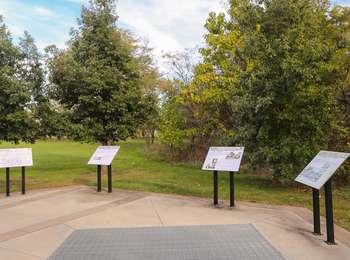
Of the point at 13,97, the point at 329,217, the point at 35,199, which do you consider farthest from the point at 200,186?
the point at 329,217

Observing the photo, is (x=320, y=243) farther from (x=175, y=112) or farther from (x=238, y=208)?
(x=175, y=112)

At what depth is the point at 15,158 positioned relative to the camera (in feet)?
34.1

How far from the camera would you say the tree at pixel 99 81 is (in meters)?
14.5

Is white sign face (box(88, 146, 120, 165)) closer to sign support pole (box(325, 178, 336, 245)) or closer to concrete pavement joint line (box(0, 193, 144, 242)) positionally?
concrete pavement joint line (box(0, 193, 144, 242))

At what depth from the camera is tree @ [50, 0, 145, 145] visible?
1450 centimetres

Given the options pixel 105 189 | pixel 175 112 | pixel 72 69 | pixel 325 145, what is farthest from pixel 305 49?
pixel 175 112

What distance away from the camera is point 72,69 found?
14305mm

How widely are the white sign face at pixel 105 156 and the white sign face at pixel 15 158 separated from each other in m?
1.42

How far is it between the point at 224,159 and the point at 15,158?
4905 mm

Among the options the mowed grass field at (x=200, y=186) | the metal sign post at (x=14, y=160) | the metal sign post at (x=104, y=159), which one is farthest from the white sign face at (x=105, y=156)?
the metal sign post at (x=14, y=160)

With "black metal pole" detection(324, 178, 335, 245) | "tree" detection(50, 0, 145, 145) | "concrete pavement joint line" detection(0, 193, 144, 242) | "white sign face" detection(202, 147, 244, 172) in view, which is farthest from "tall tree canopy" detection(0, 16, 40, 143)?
"black metal pole" detection(324, 178, 335, 245)

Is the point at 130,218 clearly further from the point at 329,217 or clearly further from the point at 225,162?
the point at 329,217

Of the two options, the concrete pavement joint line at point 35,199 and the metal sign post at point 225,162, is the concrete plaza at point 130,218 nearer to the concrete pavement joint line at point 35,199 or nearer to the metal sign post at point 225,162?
the concrete pavement joint line at point 35,199

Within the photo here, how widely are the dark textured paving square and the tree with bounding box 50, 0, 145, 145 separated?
8.47 metres
